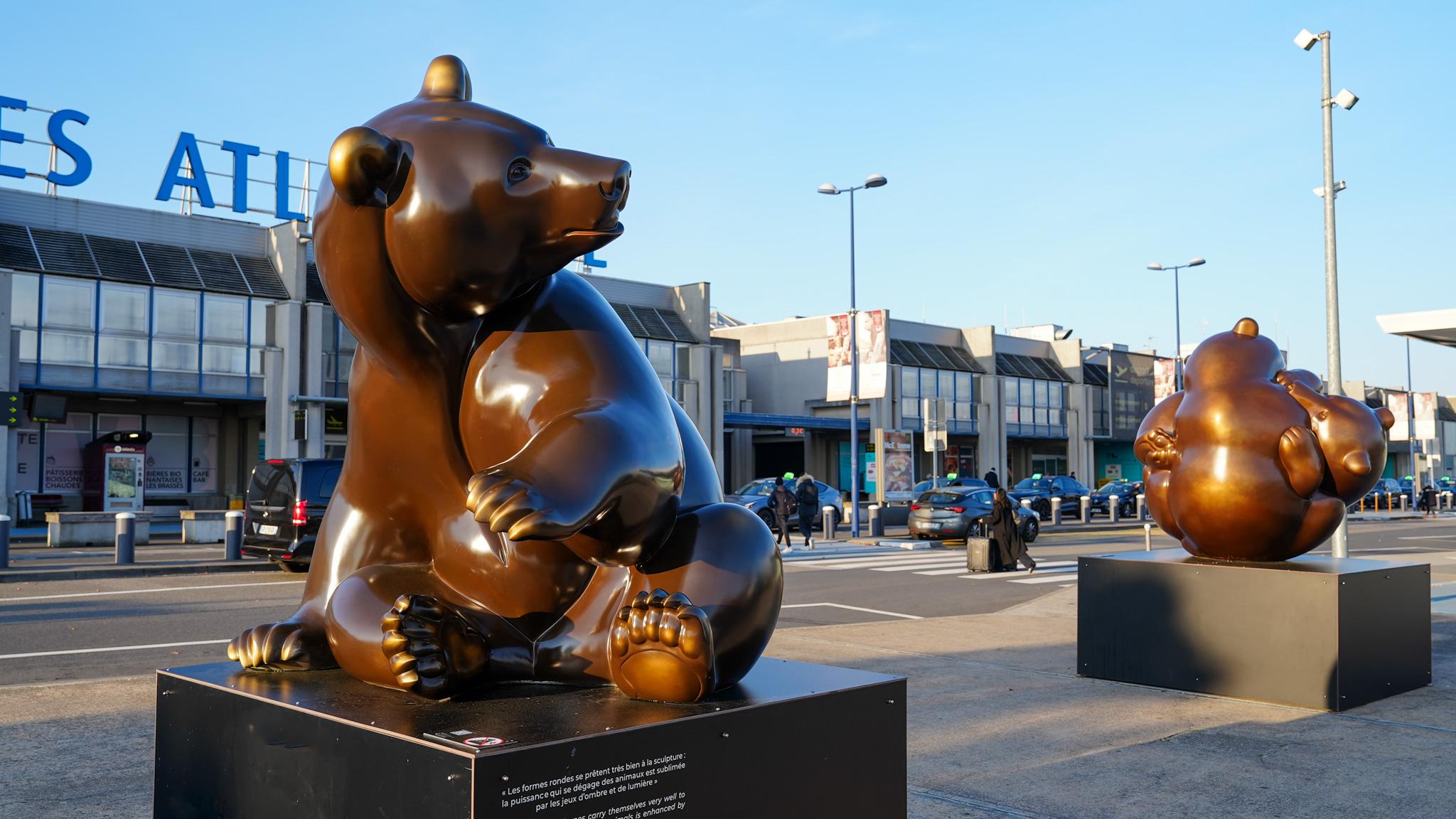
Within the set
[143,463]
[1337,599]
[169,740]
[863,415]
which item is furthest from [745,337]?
[169,740]

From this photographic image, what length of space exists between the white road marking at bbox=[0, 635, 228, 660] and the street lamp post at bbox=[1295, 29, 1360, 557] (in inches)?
546

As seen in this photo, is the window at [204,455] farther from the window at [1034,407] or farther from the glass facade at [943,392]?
the window at [1034,407]

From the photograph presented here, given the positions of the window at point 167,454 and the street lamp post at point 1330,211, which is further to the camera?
the window at point 167,454

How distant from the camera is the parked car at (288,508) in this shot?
1574 cm

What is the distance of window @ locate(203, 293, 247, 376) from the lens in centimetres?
2672

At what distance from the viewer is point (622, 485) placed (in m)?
2.31

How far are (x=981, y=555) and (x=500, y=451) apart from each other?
49.2 ft

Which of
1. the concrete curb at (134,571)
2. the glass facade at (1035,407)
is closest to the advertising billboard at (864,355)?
the concrete curb at (134,571)

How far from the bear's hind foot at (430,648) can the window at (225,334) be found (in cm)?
2685

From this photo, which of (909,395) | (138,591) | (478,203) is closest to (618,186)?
(478,203)

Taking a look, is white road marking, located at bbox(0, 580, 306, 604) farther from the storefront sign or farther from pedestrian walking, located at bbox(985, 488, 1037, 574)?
the storefront sign

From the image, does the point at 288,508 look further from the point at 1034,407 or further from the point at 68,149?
the point at 1034,407

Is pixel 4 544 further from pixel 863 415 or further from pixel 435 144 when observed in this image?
pixel 863 415

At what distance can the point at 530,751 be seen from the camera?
2.17 m
